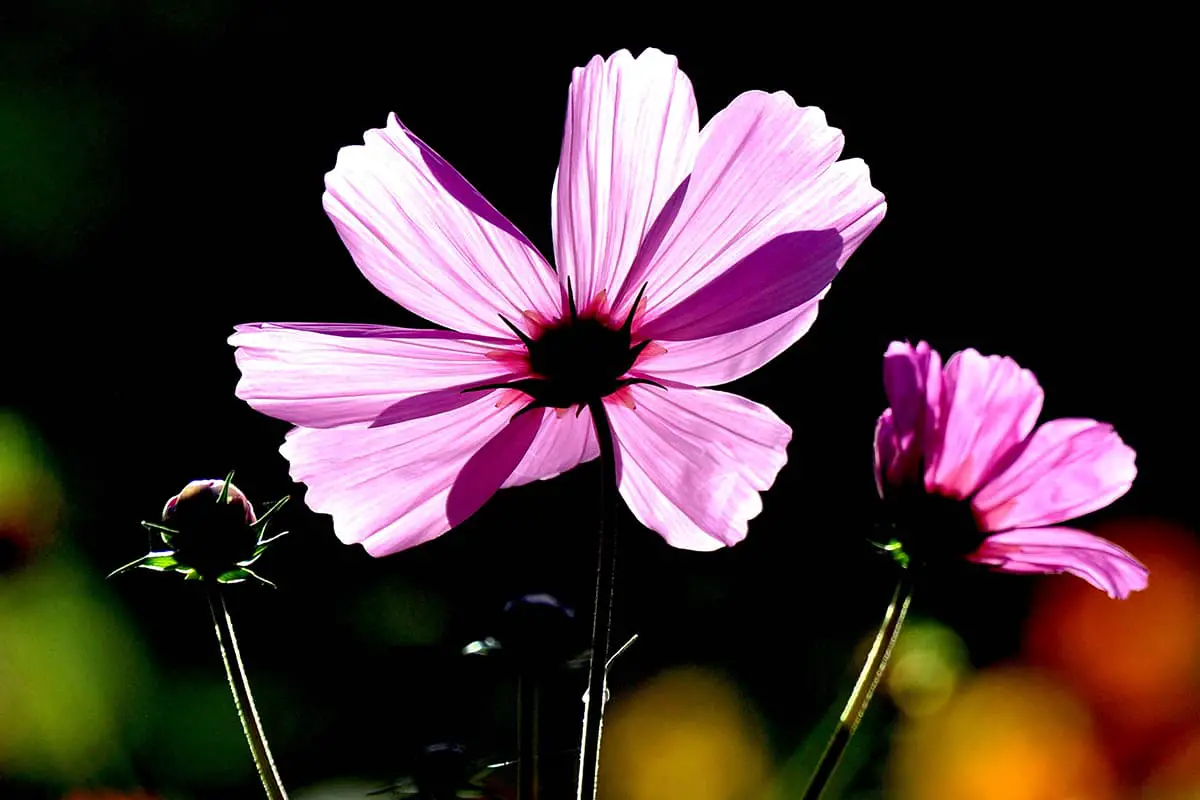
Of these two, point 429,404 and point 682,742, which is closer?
point 429,404

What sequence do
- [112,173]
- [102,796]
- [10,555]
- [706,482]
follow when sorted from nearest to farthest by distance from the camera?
[706,482] < [102,796] < [10,555] < [112,173]

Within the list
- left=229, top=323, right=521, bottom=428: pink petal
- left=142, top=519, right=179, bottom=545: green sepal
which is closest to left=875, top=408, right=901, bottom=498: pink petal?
left=229, top=323, right=521, bottom=428: pink petal

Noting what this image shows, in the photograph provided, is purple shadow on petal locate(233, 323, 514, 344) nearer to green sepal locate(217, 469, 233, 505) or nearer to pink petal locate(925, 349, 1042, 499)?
green sepal locate(217, 469, 233, 505)

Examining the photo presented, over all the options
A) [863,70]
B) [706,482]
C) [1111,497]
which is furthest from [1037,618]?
[706,482]

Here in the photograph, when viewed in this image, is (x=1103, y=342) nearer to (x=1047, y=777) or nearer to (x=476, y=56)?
(x=1047, y=777)

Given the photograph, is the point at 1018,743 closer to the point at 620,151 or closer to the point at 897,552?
the point at 897,552

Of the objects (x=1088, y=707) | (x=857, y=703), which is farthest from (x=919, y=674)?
(x=1088, y=707)

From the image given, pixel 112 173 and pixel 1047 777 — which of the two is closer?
pixel 1047 777
